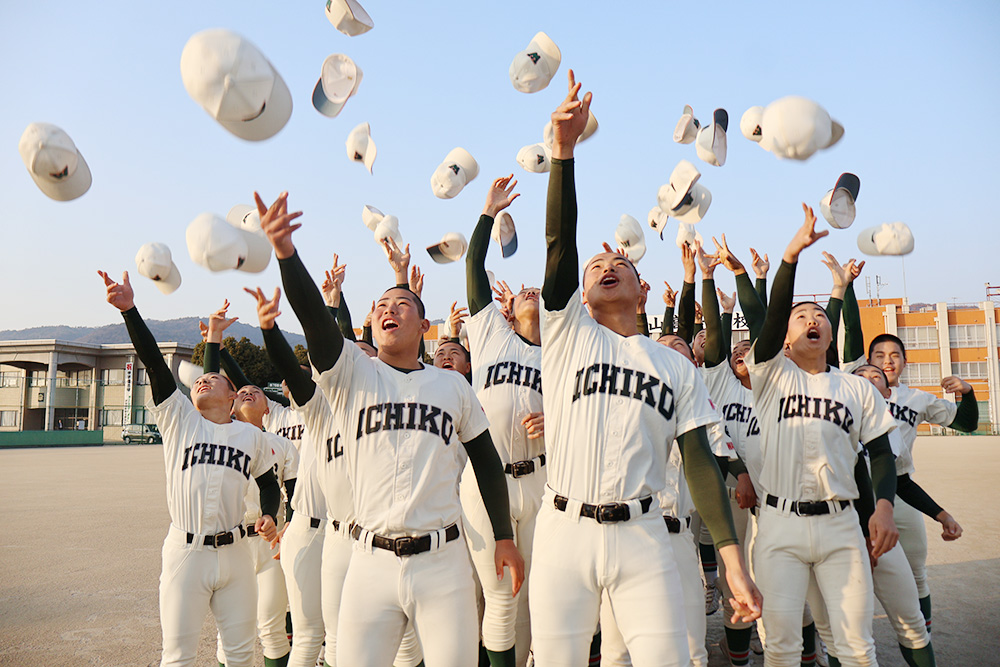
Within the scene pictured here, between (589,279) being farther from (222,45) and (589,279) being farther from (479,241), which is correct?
(222,45)

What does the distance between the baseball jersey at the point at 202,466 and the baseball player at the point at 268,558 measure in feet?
1.21

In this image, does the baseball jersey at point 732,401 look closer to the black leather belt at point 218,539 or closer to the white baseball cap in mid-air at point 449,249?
the white baseball cap in mid-air at point 449,249

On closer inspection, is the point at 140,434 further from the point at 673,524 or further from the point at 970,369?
the point at 970,369

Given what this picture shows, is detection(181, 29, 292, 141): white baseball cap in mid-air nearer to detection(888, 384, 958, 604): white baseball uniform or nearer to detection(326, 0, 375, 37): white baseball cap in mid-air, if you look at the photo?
detection(326, 0, 375, 37): white baseball cap in mid-air

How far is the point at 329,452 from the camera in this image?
385 cm

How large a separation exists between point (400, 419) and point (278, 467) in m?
2.49

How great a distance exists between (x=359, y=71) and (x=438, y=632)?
538 centimetres

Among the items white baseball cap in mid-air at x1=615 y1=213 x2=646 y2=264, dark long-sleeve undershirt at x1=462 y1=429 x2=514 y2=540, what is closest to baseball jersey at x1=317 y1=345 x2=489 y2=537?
dark long-sleeve undershirt at x1=462 y1=429 x2=514 y2=540

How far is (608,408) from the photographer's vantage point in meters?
3.16

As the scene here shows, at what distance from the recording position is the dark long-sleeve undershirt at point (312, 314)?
119 inches

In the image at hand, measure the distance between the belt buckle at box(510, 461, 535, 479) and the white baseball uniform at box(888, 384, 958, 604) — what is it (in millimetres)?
2720

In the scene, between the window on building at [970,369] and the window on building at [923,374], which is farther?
the window on building at [923,374]

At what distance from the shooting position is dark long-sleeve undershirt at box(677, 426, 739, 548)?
2.94 m

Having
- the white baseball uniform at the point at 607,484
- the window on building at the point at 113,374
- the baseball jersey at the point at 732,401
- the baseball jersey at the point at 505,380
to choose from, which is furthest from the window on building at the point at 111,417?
the white baseball uniform at the point at 607,484
